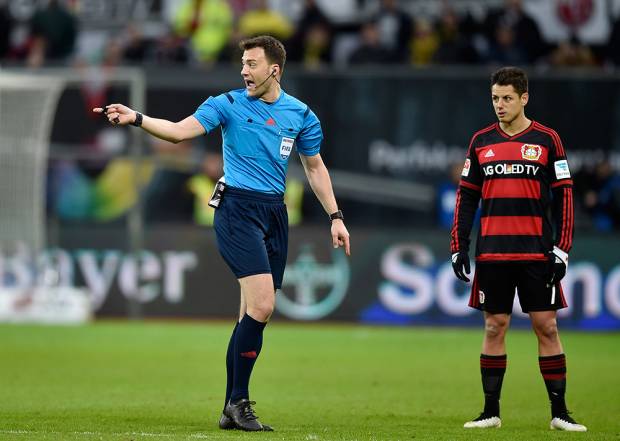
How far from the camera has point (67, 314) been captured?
1925cm

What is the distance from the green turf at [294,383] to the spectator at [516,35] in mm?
4851

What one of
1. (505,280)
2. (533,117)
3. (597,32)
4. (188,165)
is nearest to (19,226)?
(188,165)

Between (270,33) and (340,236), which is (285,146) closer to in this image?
(340,236)

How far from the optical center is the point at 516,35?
2070cm

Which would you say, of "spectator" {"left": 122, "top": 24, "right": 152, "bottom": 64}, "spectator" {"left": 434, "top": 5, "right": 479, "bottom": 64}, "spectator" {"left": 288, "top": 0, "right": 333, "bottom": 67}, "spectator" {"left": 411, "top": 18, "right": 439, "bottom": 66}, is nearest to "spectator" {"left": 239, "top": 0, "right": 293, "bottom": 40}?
"spectator" {"left": 288, "top": 0, "right": 333, "bottom": 67}

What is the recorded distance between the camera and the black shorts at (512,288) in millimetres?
8648

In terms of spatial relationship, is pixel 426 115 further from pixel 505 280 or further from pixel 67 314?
pixel 505 280

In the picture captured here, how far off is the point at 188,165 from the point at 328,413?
10.5 meters

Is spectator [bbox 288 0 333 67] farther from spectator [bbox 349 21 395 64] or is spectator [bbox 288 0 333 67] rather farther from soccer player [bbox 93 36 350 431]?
soccer player [bbox 93 36 350 431]

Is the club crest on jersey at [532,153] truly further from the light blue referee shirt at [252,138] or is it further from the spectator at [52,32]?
the spectator at [52,32]

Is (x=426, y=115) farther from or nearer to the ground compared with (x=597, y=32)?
nearer to the ground

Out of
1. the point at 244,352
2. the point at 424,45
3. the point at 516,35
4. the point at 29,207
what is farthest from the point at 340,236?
the point at 516,35

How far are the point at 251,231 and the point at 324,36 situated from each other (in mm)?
12629

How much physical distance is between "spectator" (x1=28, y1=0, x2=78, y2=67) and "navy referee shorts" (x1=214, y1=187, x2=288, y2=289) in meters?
13.3
